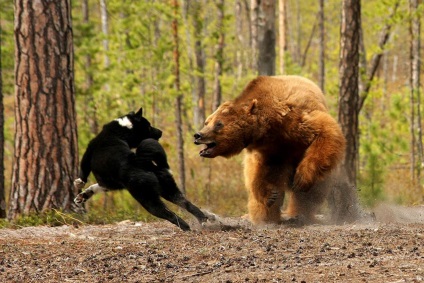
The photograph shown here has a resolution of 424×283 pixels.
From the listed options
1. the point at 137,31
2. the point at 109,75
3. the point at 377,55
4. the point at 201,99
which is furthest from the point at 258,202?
the point at 201,99

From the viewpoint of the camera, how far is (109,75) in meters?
18.3

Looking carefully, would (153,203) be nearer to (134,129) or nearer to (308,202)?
(134,129)

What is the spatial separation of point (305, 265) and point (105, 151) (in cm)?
315

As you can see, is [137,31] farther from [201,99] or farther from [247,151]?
[201,99]

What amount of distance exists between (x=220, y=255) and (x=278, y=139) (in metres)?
2.86

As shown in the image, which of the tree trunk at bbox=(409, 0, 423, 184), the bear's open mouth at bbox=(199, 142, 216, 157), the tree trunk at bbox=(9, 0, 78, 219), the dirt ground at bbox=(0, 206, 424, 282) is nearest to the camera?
the dirt ground at bbox=(0, 206, 424, 282)

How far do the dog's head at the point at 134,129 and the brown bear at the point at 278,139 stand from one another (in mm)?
666

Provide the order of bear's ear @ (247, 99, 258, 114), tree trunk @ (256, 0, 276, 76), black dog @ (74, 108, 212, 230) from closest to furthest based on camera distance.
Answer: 1. black dog @ (74, 108, 212, 230)
2. bear's ear @ (247, 99, 258, 114)
3. tree trunk @ (256, 0, 276, 76)

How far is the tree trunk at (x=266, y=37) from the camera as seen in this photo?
44.5 feet

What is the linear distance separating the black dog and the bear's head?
74cm

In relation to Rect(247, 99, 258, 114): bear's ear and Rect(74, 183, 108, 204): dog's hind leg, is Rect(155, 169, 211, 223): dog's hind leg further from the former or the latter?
Rect(247, 99, 258, 114): bear's ear

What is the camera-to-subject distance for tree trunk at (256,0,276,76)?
1355 centimetres

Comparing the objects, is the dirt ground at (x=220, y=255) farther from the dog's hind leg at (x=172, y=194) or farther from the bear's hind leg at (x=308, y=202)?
the bear's hind leg at (x=308, y=202)

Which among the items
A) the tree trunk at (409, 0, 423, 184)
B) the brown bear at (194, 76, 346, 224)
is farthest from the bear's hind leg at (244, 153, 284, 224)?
the tree trunk at (409, 0, 423, 184)
